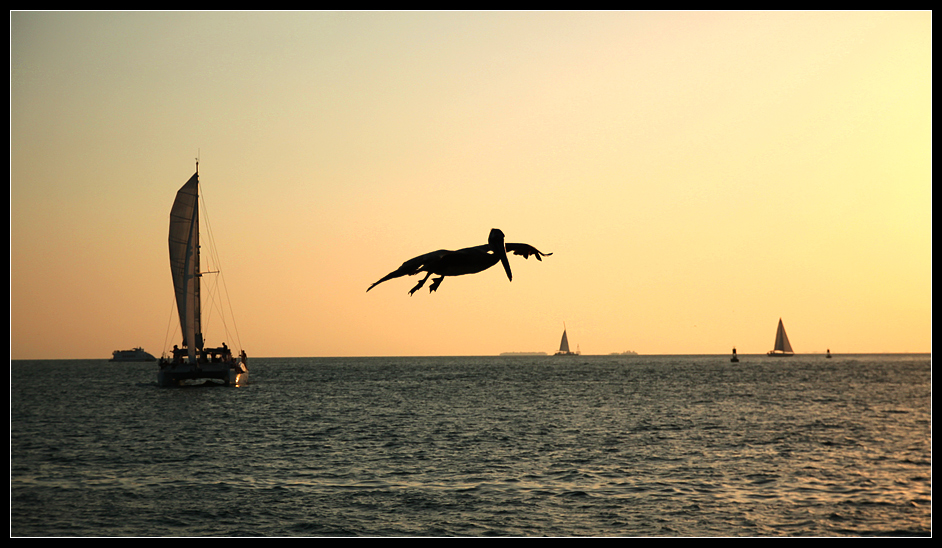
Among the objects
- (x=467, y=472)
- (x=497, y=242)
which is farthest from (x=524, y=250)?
(x=467, y=472)

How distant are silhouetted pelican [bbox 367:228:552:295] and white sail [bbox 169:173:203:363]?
71.8 metres

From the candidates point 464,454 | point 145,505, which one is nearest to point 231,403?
point 464,454

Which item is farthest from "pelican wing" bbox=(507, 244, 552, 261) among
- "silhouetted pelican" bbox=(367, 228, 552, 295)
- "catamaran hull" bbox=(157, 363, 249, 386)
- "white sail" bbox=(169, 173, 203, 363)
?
"catamaran hull" bbox=(157, 363, 249, 386)

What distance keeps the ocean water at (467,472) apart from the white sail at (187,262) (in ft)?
24.4

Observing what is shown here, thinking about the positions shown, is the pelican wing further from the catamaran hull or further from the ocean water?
the catamaran hull

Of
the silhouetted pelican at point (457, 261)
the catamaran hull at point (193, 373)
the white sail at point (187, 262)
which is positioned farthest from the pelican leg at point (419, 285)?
the catamaran hull at point (193, 373)

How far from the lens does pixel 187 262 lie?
7262 cm

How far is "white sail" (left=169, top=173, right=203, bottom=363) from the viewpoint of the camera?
235 ft

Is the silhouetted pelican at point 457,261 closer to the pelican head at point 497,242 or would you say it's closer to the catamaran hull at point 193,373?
the pelican head at point 497,242

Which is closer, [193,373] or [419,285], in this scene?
[419,285]

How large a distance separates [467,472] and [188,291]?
1742 inches

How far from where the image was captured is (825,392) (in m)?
105

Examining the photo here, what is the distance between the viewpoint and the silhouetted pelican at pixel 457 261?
4.34 meters

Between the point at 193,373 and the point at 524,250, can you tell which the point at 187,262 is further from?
the point at 524,250
